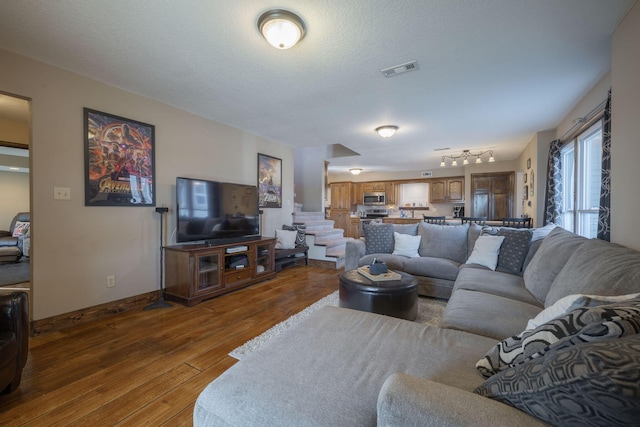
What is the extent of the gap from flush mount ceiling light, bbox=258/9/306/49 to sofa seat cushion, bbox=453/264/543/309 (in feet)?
7.98

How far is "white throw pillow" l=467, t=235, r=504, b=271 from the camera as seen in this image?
2924 mm

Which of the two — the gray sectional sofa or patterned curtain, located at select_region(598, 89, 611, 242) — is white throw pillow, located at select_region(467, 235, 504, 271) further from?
the gray sectional sofa

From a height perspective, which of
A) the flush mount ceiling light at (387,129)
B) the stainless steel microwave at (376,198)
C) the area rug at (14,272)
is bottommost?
the area rug at (14,272)

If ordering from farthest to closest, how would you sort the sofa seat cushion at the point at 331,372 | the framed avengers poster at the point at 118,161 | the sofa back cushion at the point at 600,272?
1. the framed avengers poster at the point at 118,161
2. the sofa back cushion at the point at 600,272
3. the sofa seat cushion at the point at 331,372

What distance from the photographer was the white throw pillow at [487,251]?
2924 millimetres

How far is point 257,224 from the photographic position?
4.23 m

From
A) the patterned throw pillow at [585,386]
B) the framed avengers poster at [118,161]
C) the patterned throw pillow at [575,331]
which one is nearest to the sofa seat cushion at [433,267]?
the patterned throw pillow at [575,331]

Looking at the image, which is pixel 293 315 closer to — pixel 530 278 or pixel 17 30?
pixel 530 278

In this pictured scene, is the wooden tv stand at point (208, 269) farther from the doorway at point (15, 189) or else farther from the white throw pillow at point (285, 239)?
the doorway at point (15, 189)

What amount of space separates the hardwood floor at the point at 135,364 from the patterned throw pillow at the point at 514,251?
2232mm

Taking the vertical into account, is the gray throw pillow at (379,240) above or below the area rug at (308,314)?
above

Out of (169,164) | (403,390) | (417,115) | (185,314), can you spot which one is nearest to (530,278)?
(403,390)

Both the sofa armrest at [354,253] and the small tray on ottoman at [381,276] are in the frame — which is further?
the sofa armrest at [354,253]

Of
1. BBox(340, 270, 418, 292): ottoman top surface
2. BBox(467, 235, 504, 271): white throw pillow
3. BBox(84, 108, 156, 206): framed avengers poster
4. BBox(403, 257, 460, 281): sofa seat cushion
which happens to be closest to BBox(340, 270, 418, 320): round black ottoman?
BBox(340, 270, 418, 292): ottoman top surface
